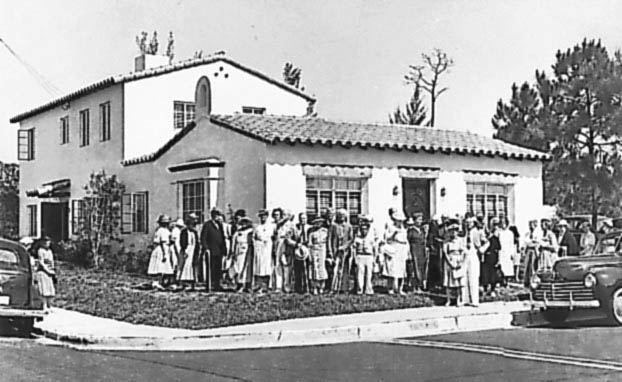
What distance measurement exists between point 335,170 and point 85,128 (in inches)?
81.7

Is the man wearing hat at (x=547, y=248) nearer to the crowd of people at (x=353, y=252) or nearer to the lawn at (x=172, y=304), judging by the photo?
the crowd of people at (x=353, y=252)

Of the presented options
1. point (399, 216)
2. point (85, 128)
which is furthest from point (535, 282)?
point (85, 128)

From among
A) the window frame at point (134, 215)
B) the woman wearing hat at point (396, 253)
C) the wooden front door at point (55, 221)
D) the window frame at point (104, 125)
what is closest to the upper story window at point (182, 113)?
the window frame at point (104, 125)

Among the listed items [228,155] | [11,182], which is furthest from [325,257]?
[11,182]

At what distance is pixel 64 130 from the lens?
8.10 metres

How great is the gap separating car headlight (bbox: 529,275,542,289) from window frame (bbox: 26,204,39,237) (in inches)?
195

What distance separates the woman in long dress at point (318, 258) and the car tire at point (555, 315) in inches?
88.6

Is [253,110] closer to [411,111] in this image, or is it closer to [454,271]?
[411,111]

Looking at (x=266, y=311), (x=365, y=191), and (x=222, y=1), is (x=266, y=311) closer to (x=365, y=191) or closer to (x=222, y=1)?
(x=365, y=191)

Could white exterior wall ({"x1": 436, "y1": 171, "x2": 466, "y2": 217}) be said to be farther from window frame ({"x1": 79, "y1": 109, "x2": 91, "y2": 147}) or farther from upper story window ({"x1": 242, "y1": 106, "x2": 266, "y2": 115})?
window frame ({"x1": 79, "y1": 109, "x2": 91, "y2": 147})

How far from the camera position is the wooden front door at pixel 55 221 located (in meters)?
7.57

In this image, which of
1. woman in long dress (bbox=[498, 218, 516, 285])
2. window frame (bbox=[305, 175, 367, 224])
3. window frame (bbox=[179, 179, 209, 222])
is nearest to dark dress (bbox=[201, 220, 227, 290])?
window frame (bbox=[179, 179, 209, 222])

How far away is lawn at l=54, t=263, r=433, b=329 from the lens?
28.2 feet

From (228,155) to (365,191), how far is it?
4.60 ft
